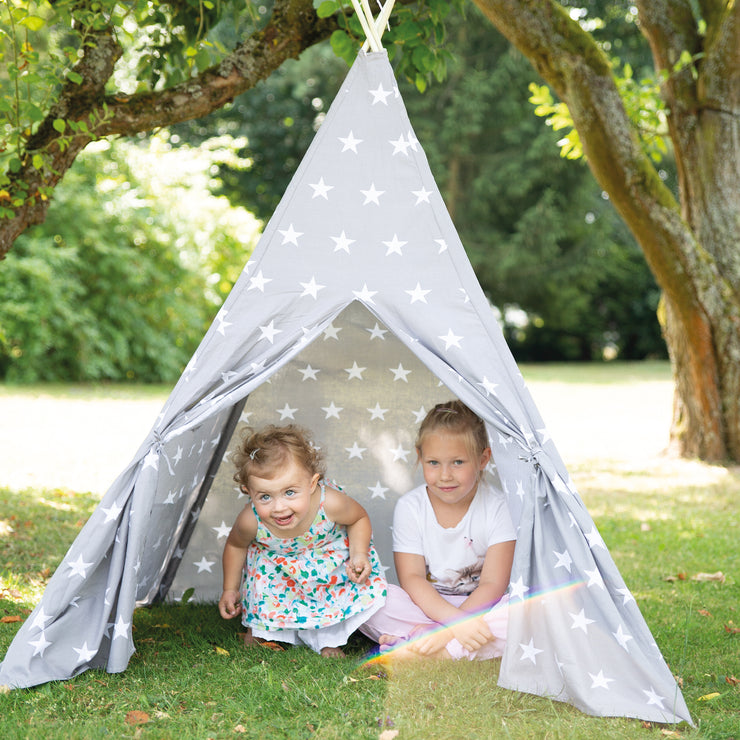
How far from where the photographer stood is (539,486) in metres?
2.72

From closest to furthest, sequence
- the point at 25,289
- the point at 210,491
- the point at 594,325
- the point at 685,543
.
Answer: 1. the point at 210,491
2. the point at 685,543
3. the point at 25,289
4. the point at 594,325

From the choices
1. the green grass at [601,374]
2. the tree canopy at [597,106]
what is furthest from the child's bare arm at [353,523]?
the green grass at [601,374]

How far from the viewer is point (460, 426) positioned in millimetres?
3188

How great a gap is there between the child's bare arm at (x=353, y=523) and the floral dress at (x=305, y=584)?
0.10 feet

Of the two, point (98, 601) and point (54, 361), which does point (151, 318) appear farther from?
point (98, 601)

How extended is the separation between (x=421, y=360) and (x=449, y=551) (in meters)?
0.80

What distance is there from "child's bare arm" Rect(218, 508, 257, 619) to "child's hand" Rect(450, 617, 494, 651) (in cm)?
87

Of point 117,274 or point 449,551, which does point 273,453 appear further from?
point 117,274

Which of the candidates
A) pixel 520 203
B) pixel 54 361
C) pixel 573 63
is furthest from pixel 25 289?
pixel 520 203

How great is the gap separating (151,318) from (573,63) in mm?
9643

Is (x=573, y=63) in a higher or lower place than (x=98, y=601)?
higher

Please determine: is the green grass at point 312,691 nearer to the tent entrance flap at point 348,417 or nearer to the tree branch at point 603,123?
the tent entrance flap at point 348,417

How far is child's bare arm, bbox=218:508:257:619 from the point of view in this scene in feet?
10.5

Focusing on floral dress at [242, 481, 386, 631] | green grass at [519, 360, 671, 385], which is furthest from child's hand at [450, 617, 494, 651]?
green grass at [519, 360, 671, 385]
